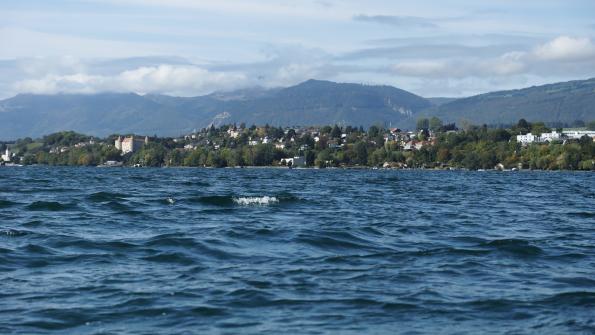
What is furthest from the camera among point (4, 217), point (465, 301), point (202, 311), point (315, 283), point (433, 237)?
point (4, 217)

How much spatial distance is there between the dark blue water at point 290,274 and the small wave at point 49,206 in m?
2.29

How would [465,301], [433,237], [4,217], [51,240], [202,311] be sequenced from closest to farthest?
[202,311] < [465,301] < [51,240] < [433,237] < [4,217]

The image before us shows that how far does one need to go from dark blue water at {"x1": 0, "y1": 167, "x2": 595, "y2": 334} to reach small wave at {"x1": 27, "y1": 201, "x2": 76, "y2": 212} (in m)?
2.29

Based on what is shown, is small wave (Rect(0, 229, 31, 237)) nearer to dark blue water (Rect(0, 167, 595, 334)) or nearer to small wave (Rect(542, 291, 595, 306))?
dark blue water (Rect(0, 167, 595, 334))

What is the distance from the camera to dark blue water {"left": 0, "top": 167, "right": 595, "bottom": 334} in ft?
66.7

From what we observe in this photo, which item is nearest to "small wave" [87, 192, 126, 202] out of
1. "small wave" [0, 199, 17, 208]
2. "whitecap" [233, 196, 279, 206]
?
"small wave" [0, 199, 17, 208]

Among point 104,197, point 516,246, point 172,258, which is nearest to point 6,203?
point 104,197

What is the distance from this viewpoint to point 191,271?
87.1 feet

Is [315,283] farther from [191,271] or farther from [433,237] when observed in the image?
[433,237]

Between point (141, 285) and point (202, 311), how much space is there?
354cm

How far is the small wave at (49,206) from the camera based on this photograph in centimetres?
4975

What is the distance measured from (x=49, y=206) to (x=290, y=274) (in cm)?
2884

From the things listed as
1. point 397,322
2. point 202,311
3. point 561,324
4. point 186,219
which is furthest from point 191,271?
point 186,219

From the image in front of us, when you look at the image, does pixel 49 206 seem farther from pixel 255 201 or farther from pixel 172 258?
pixel 172 258
